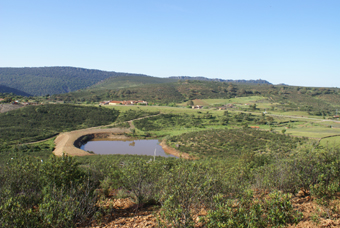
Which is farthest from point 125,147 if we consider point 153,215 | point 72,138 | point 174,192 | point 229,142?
point 174,192

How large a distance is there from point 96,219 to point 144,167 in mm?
3914

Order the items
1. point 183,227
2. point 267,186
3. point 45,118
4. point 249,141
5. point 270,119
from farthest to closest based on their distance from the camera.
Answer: point 270,119 → point 45,118 → point 249,141 → point 267,186 → point 183,227

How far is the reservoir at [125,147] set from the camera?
146 ft

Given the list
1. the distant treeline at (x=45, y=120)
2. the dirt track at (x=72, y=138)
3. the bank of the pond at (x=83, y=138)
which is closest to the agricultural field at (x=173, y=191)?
the dirt track at (x=72, y=138)

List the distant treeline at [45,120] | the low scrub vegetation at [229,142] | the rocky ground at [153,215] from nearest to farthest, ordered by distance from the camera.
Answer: the rocky ground at [153,215], the low scrub vegetation at [229,142], the distant treeline at [45,120]

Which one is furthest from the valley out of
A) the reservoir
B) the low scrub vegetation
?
the reservoir

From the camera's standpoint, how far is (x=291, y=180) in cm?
1198

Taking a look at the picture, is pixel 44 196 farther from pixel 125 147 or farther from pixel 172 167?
pixel 125 147

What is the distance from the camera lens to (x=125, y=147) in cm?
4844

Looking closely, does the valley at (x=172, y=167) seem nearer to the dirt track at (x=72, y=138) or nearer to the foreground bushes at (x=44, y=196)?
the foreground bushes at (x=44, y=196)

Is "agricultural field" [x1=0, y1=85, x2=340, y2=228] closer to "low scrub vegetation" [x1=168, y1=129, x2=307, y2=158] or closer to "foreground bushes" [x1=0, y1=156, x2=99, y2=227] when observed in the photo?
"foreground bushes" [x1=0, y1=156, x2=99, y2=227]

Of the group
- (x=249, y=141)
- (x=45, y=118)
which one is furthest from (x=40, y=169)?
(x=45, y=118)

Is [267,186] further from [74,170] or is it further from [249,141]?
[249,141]

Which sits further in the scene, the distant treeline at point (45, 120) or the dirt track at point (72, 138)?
the distant treeline at point (45, 120)
